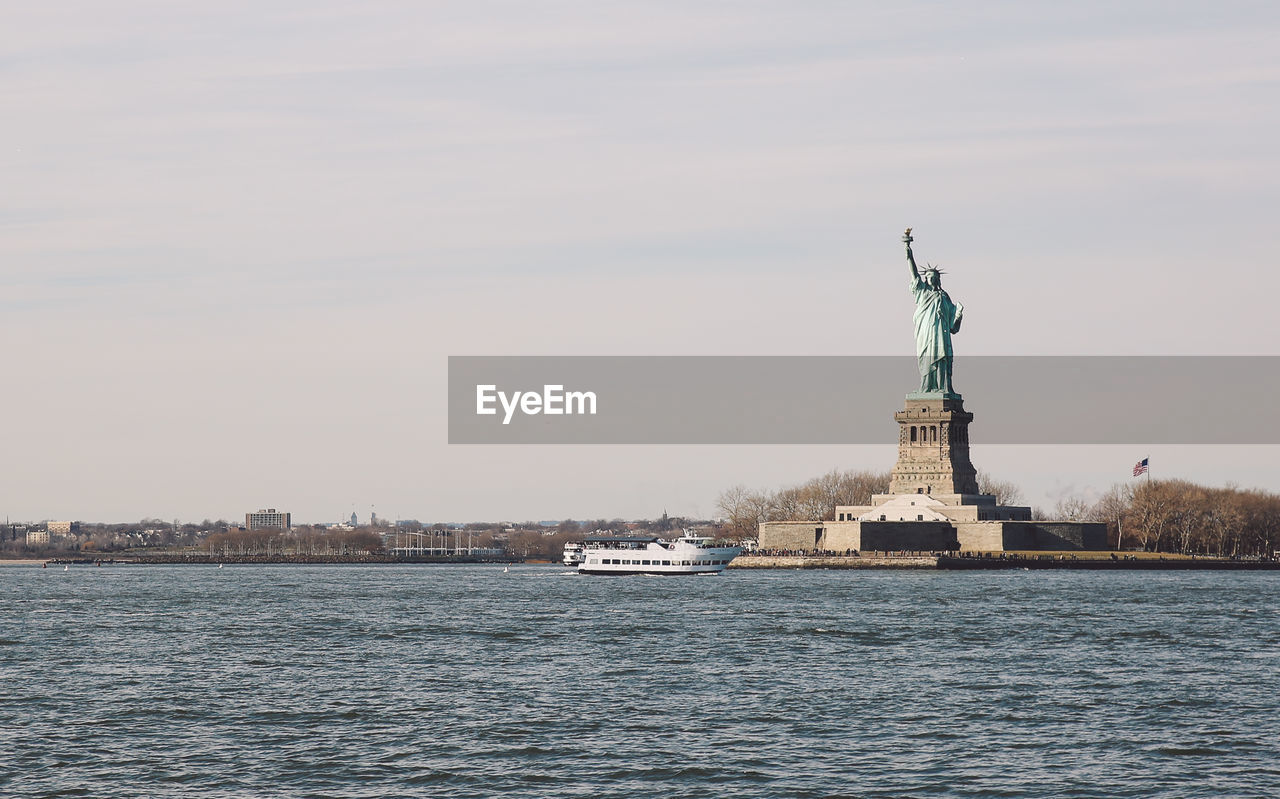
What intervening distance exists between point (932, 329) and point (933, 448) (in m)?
10.4

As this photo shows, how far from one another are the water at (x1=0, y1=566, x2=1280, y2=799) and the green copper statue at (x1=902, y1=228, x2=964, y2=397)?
67493 mm

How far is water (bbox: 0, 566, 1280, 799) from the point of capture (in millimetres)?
31859

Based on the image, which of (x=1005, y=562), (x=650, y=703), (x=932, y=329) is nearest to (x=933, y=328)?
(x=932, y=329)

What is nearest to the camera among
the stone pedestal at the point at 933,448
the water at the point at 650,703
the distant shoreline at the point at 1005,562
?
the water at the point at 650,703

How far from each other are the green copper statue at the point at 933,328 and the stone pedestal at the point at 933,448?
49.4 inches

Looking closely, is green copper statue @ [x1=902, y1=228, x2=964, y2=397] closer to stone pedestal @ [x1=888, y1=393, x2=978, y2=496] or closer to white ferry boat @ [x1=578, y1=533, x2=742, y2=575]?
stone pedestal @ [x1=888, y1=393, x2=978, y2=496]

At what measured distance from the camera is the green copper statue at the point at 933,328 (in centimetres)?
14612

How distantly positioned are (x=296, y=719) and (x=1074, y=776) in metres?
17.6

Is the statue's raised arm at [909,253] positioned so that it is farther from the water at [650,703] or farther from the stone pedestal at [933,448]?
the water at [650,703]

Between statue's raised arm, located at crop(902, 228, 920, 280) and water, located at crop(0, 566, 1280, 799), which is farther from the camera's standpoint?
statue's raised arm, located at crop(902, 228, 920, 280)

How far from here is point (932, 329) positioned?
146625 mm

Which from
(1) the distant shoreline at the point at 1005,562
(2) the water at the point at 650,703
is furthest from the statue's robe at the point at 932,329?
(2) the water at the point at 650,703

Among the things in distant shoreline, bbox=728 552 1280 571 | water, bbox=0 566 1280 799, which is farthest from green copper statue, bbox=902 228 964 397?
water, bbox=0 566 1280 799

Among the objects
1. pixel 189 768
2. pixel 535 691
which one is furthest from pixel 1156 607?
pixel 189 768
